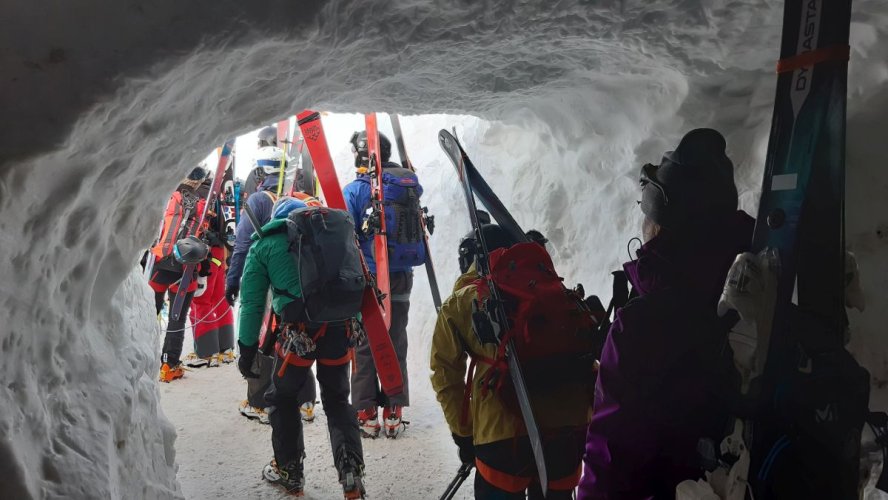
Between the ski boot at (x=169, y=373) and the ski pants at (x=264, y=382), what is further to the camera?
the ski boot at (x=169, y=373)

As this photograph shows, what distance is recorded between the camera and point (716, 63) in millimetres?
3305

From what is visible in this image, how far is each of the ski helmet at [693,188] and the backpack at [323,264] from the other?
7.19ft

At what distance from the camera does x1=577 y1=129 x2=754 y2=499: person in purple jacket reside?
59.9 inches

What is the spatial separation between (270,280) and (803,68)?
3.06m

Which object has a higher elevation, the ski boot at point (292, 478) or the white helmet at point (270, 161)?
the white helmet at point (270, 161)

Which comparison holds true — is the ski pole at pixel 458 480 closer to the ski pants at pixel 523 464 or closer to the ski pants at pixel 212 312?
the ski pants at pixel 523 464

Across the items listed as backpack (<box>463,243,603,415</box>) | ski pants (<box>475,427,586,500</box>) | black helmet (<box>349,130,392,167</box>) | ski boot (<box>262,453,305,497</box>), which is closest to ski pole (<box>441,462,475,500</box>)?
ski pants (<box>475,427,586,500</box>)

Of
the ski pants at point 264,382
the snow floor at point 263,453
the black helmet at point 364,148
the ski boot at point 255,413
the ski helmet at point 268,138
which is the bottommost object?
the snow floor at point 263,453

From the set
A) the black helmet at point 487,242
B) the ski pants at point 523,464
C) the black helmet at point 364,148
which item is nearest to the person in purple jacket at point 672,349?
the ski pants at point 523,464

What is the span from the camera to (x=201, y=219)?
6.55m

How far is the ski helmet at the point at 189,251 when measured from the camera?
604 centimetres

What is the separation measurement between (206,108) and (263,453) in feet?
10.8

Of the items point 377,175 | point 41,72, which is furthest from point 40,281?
point 377,175

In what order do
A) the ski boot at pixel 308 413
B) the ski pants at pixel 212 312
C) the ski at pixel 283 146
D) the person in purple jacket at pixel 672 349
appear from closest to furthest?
the person in purple jacket at pixel 672 349, the ski boot at pixel 308 413, the ski at pixel 283 146, the ski pants at pixel 212 312
